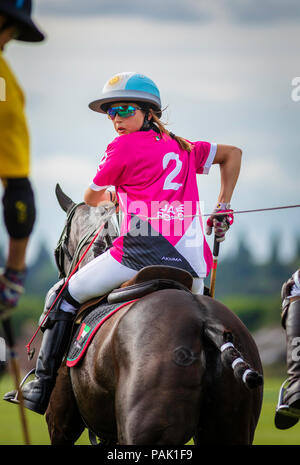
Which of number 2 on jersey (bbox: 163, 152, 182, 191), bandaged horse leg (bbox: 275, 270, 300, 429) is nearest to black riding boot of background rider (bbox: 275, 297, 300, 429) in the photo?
bandaged horse leg (bbox: 275, 270, 300, 429)

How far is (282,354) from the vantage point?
1209 inches

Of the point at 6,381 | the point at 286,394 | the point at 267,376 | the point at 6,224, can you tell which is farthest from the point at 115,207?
the point at 267,376

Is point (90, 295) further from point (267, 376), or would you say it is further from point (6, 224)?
point (267, 376)

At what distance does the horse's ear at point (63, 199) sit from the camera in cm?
727

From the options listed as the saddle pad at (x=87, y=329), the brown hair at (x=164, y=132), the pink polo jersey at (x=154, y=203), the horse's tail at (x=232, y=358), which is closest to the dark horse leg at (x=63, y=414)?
the saddle pad at (x=87, y=329)

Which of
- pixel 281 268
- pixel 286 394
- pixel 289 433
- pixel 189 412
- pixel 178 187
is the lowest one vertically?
pixel 281 268

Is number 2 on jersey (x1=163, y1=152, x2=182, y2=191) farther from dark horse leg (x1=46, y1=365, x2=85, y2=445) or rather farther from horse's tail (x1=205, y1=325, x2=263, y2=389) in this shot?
dark horse leg (x1=46, y1=365, x2=85, y2=445)

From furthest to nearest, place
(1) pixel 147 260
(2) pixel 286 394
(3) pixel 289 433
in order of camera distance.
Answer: (3) pixel 289 433 → (2) pixel 286 394 → (1) pixel 147 260

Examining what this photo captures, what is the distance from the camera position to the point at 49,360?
566 cm

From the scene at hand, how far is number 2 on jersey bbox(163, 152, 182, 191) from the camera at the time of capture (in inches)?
214

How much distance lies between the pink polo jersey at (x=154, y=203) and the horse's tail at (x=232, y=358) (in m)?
0.97

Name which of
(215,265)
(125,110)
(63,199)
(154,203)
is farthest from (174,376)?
(63,199)

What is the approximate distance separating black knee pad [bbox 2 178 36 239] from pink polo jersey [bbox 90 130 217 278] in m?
1.55
